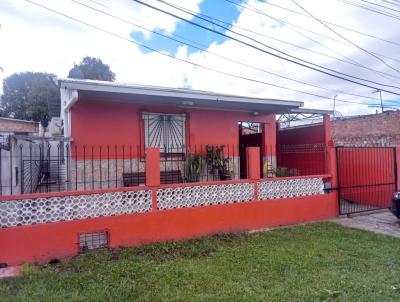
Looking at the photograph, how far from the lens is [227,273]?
4.54 m

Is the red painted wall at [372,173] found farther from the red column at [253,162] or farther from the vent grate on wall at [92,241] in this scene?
the vent grate on wall at [92,241]

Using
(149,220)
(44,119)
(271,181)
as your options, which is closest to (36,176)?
(149,220)

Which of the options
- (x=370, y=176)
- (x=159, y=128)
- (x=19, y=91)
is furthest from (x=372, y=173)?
(x=19, y=91)

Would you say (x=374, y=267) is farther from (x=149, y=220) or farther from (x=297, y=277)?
(x=149, y=220)

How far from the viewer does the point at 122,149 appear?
7840 mm

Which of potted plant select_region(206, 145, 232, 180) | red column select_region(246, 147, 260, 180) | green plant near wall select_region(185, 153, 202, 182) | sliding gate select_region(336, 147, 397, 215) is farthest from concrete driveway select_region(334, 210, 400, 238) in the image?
green plant near wall select_region(185, 153, 202, 182)

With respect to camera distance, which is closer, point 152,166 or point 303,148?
point 152,166

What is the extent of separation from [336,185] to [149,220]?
506cm

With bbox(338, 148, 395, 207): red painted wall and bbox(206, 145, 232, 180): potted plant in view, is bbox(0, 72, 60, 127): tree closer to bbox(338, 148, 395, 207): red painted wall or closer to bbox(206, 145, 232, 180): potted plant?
bbox(206, 145, 232, 180): potted plant

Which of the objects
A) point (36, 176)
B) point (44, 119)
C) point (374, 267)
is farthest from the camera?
point (44, 119)

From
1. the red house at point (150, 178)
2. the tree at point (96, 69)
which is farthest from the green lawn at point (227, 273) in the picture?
the tree at point (96, 69)

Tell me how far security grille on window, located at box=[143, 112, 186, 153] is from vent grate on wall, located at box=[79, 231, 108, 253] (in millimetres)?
2986

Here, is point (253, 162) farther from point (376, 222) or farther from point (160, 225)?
point (376, 222)

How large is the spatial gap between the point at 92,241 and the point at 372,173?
817cm
